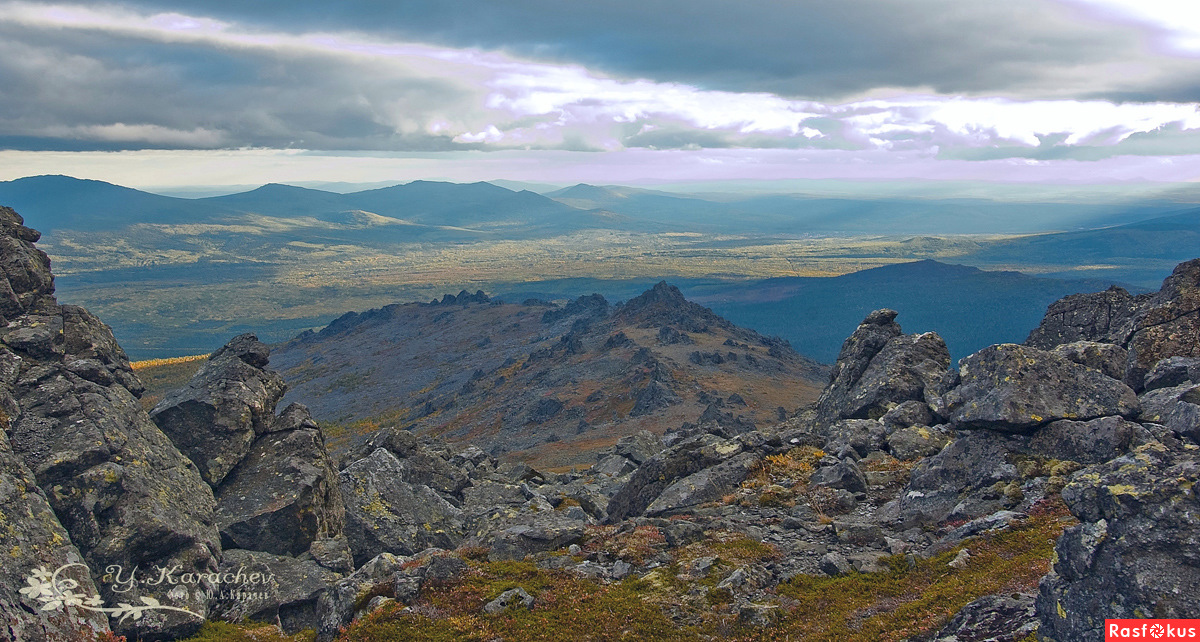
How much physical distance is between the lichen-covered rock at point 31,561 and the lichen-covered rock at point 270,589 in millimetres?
4459

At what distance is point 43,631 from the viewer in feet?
60.8

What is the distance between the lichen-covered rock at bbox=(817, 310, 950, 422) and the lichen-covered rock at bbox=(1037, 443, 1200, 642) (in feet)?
86.1

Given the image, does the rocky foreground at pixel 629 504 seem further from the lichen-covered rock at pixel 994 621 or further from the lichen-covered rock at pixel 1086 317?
the lichen-covered rock at pixel 1086 317

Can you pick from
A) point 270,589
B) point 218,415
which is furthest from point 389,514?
point 218,415

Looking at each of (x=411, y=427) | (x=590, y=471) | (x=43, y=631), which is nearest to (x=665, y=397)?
(x=411, y=427)

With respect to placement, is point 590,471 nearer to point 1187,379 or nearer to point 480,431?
point 1187,379

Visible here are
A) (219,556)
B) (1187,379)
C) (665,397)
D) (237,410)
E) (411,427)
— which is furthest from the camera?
(411,427)

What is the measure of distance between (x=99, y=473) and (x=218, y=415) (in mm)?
8675

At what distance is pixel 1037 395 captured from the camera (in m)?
27.7

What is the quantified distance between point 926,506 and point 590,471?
38204 millimetres

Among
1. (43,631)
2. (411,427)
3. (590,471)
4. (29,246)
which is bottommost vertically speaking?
(411,427)

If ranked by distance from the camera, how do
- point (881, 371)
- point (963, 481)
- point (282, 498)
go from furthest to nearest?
point (881, 371)
point (282, 498)
point (963, 481)

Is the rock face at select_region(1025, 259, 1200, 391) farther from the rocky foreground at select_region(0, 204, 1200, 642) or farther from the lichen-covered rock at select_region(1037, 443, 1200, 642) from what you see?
the lichen-covered rock at select_region(1037, 443, 1200, 642)

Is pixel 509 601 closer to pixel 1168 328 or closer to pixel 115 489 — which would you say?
pixel 115 489
